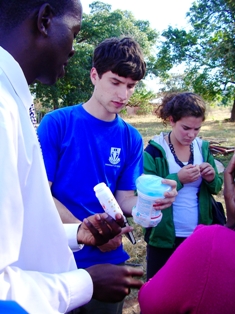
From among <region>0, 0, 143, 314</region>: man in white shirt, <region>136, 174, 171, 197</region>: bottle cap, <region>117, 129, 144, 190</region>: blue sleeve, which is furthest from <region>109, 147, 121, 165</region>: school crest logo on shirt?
<region>0, 0, 143, 314</region>: man in white shirt

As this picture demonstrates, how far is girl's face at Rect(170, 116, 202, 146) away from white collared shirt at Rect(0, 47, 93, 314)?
180 cm

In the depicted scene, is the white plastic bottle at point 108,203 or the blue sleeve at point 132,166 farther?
the blue sleeve at point 132,166

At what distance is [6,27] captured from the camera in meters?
1.05

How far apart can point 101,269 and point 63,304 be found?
0.25 metres

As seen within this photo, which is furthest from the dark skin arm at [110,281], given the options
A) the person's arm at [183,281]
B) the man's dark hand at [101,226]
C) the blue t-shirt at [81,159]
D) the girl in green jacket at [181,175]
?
the girl in green jacket at [181,175]

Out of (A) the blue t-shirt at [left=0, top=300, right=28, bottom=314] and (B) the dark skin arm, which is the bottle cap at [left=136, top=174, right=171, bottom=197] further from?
(A) the blue t-shirt at [left=0, top=300, right=28, bottom=314]

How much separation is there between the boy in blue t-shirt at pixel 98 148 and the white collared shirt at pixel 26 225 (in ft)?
2.57

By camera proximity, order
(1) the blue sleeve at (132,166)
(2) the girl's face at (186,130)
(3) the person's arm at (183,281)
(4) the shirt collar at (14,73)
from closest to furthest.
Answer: (4) the shirt collar at (14,73) < (3) the person's arm at (183,281) < (1) the blue sleeve at (132,166) < (2) the girl's face at (186,130)

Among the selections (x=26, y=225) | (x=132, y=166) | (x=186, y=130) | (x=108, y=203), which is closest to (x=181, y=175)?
(x=186, y=130)

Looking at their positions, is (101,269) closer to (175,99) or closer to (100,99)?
(100,99)

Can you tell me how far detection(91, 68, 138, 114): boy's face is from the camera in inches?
81.0

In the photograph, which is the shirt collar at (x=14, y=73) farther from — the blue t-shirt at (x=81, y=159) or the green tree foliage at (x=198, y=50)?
the green tree foliage at (x=198, y=50)

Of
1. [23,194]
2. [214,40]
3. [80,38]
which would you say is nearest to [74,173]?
[23,194]

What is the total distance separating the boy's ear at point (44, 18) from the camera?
41.7 inches
